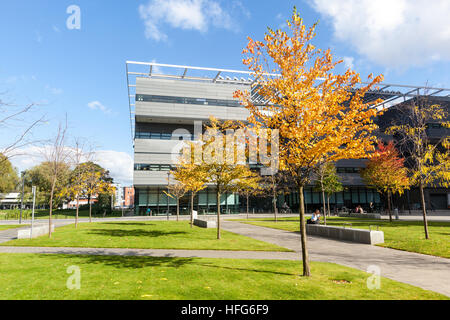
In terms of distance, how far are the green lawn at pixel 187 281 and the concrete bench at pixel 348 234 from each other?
21.2 feet

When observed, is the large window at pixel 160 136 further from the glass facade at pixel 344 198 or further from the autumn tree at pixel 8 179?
the autumn tree at pixel 8 179

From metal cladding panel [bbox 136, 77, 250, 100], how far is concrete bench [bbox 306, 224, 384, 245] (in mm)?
35497

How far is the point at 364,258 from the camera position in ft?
35.1

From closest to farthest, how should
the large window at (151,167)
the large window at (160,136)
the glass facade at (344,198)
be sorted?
the large window at (151,167)
the large window at (160,136)
the glass facade at (344,198)

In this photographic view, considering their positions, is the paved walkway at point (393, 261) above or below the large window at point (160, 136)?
below

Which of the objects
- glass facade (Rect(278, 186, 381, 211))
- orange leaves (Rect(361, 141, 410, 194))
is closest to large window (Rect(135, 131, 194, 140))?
glass facade (Rect(278, 186, 381, 211))

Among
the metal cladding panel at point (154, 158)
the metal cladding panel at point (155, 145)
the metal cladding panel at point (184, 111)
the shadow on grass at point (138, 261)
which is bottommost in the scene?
A: the shadow on grass at point (138, 261)

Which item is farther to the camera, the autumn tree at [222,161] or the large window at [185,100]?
the large window at [185,100]

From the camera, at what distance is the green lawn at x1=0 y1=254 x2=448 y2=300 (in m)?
5.98

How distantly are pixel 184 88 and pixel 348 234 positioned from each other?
4235cm

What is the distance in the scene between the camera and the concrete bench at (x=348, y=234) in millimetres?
14305

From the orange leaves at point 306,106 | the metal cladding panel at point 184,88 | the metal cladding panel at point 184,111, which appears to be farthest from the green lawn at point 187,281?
the metal cladding panel at point 184,88
